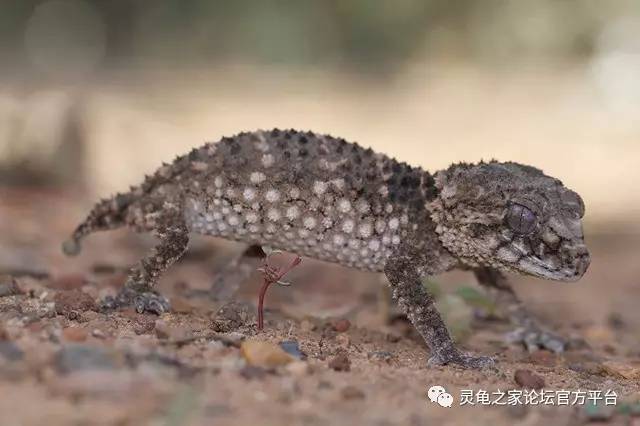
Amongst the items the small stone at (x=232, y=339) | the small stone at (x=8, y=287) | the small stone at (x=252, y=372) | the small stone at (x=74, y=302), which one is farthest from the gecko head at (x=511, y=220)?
the small stone at (x=8, y=287)

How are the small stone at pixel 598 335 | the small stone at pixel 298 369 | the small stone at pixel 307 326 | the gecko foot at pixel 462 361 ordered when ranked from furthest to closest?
the small stone at pixel 598 335
the small stone at pixel 307 326
the gecko foot at pixel 462 361
the small stone at pixel 298 369

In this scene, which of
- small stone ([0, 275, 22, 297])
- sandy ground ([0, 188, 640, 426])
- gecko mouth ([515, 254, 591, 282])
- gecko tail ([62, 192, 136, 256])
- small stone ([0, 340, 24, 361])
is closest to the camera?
sandy ground ([0, 188, 640, 426])

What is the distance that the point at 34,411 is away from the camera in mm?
3744

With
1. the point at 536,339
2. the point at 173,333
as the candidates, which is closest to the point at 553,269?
the point at 536,339

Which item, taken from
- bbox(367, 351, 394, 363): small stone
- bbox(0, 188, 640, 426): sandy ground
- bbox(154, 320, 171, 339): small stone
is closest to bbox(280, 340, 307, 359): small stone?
bbox(0, 188, 640, 426): sandy ground

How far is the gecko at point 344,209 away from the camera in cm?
607

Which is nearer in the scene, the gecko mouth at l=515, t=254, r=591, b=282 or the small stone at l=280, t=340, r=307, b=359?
the small stone at l=280, t=340, r=307, b=359

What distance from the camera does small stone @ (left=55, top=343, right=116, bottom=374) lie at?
4.11 meters

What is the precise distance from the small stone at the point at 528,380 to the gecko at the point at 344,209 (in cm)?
83

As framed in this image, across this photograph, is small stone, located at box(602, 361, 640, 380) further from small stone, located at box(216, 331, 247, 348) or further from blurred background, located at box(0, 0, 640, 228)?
blurred background, located at box(0, 0, 640, 228)

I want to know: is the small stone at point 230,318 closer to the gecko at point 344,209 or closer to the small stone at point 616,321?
the gecko at point 344,209

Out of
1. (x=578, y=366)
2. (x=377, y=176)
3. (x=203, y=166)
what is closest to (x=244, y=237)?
(x=203, y=166)

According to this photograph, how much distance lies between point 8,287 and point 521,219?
3.88 m

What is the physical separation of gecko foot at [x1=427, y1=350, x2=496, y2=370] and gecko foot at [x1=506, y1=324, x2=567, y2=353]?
1300mm
